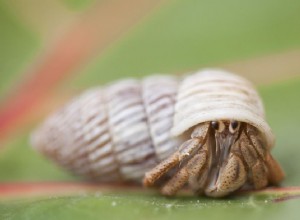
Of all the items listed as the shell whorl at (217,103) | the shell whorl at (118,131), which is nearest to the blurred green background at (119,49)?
the shell whorl at (118,131)

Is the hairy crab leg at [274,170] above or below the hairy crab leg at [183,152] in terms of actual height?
below

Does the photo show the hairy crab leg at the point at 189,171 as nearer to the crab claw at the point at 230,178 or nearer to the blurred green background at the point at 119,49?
the crab claw at the point at 230,178

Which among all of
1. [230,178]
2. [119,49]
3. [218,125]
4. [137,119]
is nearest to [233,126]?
[218,125]

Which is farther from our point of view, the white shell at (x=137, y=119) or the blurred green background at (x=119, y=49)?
the blurred green background at (x=119, y=49)

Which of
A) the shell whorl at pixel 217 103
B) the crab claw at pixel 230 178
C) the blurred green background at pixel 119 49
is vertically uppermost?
the blurred green background at pixel 119 49

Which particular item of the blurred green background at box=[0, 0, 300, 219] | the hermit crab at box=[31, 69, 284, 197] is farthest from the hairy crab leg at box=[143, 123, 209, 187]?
the blurred green background at box=[0, 0, 300, 219]

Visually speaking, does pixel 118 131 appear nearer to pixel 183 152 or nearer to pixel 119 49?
pixel 183 152

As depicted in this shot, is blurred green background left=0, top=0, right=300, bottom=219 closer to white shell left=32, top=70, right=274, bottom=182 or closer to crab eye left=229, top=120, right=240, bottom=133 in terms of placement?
white shell left=32, top=70, right=274, bottom=182
